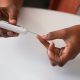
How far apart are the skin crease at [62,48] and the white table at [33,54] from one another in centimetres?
2

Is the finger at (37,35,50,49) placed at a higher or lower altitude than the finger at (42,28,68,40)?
lower

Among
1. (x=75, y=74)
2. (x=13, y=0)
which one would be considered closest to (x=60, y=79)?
(x=75, y=74)

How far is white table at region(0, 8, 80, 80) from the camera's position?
0.52m

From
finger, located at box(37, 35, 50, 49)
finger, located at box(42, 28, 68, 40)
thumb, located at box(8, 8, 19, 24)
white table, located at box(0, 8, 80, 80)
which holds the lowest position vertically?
white table, located at box(0, 8, 80, 80)

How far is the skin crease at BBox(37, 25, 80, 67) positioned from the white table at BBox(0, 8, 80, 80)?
0.08 ft

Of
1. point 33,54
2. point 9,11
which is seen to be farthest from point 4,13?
point 33,54

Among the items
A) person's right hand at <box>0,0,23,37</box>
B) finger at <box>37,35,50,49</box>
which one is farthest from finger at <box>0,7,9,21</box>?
finger at <box>37,35,50,49</box>

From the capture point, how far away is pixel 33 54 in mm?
564

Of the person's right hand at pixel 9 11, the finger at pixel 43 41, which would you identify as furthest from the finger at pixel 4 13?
the finger at pixel 43 41

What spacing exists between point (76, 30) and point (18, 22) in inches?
6.1

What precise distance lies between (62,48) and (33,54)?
0.24 ft

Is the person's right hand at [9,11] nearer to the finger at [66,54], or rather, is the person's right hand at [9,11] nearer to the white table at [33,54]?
the white table at [33,54]

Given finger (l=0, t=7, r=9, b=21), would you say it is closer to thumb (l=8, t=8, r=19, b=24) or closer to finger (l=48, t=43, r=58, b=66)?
thumb (l=8, t=8, r=19, b=24)

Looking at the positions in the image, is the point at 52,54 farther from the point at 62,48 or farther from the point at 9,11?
the point at 9,11
